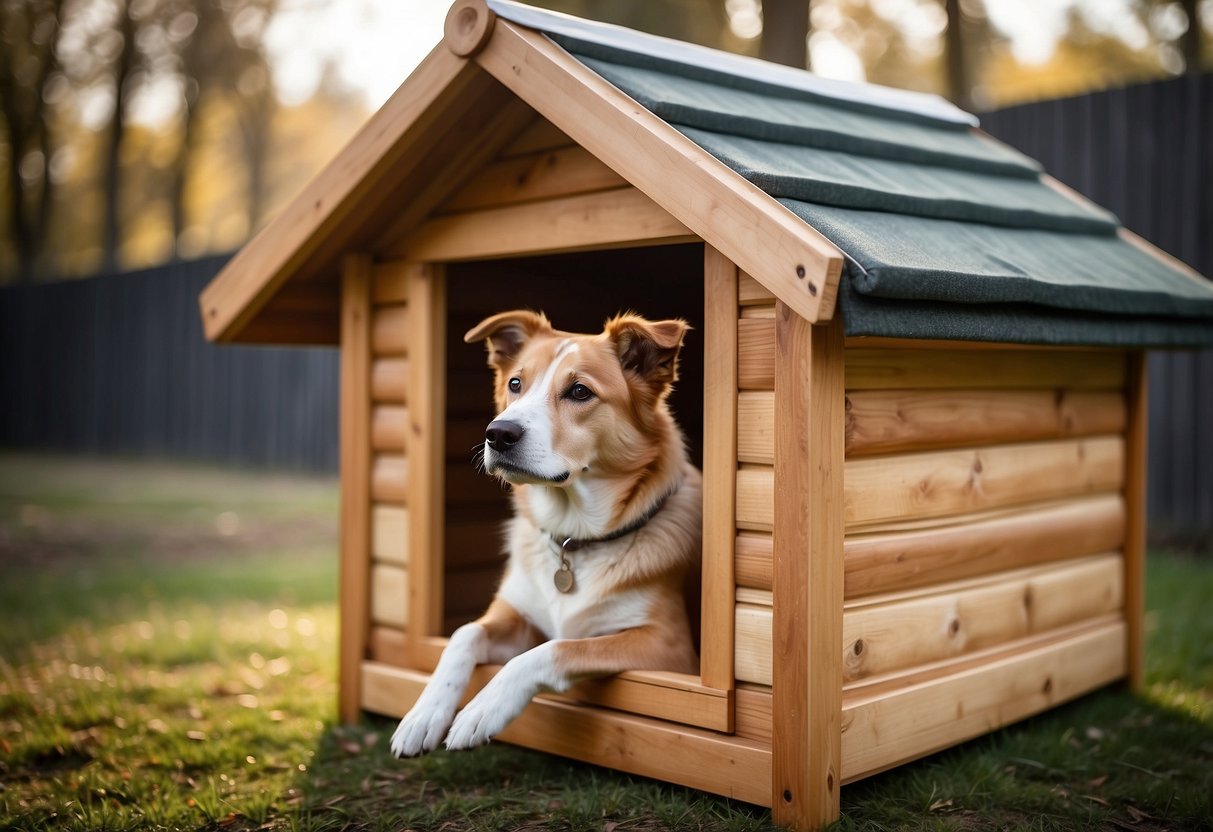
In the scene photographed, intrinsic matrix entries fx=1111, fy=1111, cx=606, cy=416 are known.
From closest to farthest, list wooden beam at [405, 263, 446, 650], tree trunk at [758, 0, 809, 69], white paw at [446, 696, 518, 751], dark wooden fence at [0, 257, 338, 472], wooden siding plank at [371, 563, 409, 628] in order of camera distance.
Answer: white paw at [446, 696, 518, 751] < wooden beam at [405, 263, 446, 650] < wooden siding plank at [371, 563, 409, 628] < tree trunk at [758, 0, 809, 69] < dark wooden fence at [0, 257, 338, 472]

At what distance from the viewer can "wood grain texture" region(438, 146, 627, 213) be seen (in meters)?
3.55

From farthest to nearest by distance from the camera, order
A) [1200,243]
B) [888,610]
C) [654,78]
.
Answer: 1. [1200,243]
2. [654,78]
3. [888,610]

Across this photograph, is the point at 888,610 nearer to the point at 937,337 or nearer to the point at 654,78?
the point at 937,337

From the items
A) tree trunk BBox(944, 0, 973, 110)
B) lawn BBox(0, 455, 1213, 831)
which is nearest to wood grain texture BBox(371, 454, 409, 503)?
lawn BBox(0, 455, 1213, 831)

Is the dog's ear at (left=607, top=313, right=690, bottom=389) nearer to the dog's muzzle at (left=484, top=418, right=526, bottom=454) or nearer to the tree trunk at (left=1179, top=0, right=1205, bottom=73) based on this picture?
the dog's muzzle at (left=484, top=418, right=526, bottom=454)

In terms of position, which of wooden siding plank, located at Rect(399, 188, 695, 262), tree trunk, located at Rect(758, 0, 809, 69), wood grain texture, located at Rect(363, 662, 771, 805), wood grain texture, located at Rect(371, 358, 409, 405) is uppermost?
tree trunk, located at Rect(758, 0, 809, 69)

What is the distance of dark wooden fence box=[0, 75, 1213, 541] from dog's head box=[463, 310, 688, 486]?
524 cm

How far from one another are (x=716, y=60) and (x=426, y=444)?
1.72 metres

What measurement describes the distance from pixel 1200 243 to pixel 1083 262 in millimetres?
3802

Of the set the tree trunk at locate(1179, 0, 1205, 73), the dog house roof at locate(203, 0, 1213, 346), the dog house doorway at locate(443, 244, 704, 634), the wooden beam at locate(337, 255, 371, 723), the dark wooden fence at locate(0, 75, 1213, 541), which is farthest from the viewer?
the tree trunk at locate(1179, 0, 1205, 73)

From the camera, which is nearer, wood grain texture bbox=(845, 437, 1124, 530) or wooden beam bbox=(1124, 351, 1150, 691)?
wood grain texture bbox=(845, 437, 1124, 530)

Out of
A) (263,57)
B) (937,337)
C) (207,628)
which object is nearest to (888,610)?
(937,337)

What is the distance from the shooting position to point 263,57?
62.3 feet

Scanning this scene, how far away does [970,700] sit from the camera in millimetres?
3613
